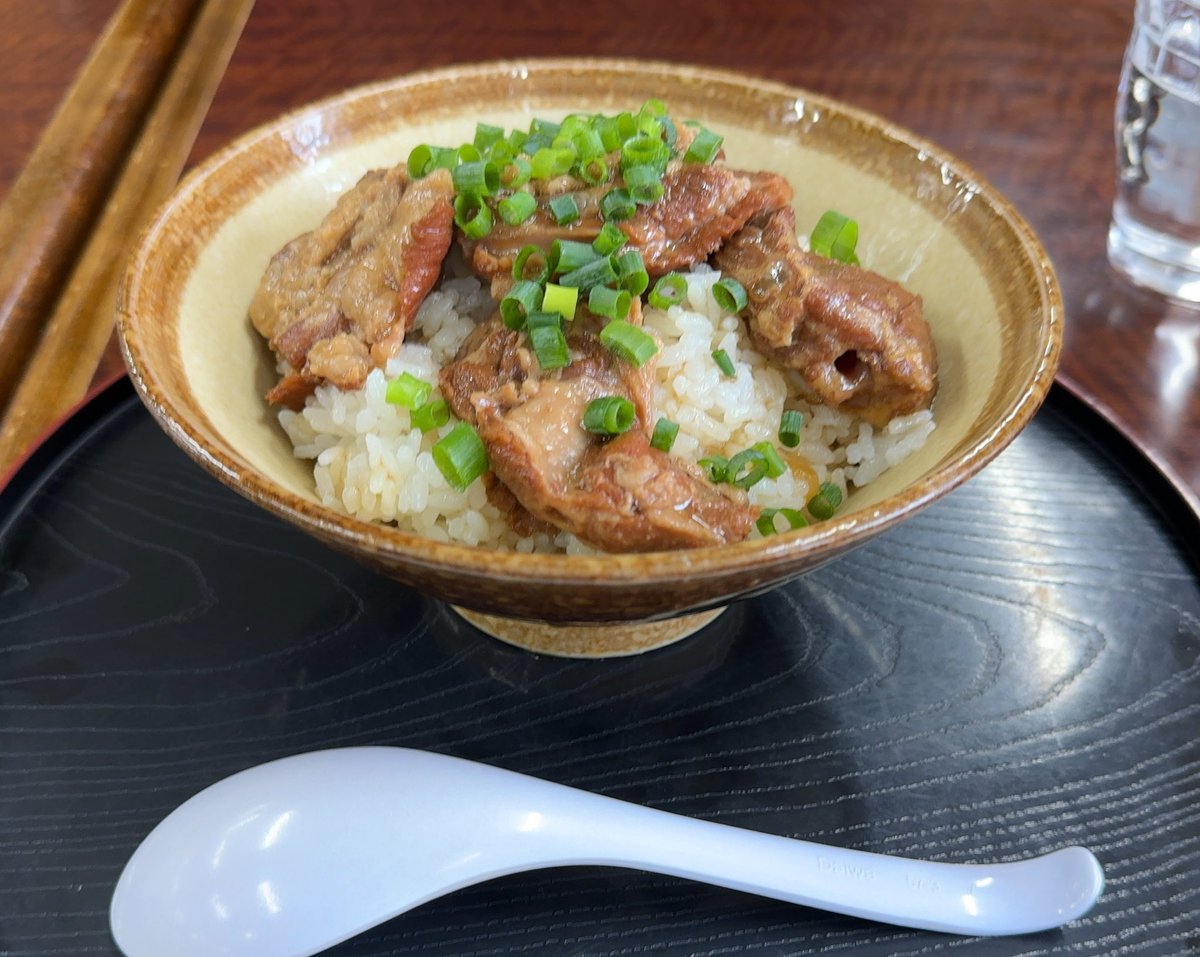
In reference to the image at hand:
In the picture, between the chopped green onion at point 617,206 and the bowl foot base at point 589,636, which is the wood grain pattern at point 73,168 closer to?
the bowl foot base at point 589,636

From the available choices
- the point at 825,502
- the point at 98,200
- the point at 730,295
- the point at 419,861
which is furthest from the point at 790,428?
the point at 98,200

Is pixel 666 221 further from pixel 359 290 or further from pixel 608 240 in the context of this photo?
pixel 359 290

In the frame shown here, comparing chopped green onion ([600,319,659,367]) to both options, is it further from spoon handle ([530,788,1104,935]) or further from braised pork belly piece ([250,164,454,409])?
spoon handle ([530,788,1104,935])

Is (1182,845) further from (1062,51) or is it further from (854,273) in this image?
(1062,51)

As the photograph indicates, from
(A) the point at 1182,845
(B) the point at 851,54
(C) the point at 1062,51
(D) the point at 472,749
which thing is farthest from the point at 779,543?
(C) the point at 1062,51

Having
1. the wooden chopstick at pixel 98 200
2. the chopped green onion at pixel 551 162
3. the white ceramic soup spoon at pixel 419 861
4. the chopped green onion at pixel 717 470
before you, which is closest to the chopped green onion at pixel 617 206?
the chopped green onion at pixel 551 162

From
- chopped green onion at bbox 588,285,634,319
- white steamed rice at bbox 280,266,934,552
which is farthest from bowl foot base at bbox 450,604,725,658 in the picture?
chopped green onion at bbox 588,285,634,319
